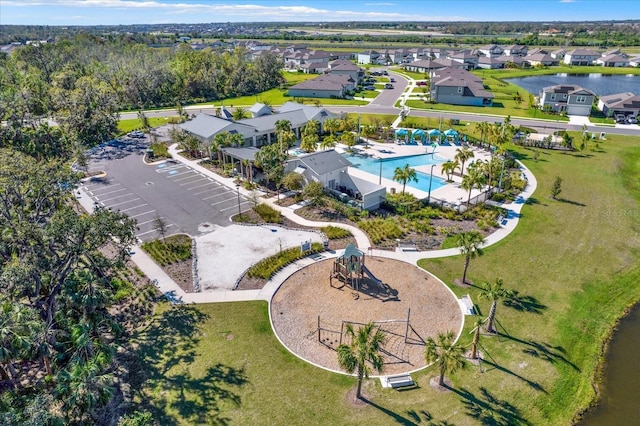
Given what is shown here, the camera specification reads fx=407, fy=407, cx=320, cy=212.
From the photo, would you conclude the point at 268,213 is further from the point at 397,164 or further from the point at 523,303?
the point at 523,303

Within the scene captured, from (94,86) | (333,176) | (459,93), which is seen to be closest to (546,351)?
(333,176)

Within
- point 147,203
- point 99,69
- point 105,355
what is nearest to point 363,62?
point 99,69

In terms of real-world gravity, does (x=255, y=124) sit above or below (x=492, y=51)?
below

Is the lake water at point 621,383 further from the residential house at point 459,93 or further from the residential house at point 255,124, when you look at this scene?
the residential house at point 459,93

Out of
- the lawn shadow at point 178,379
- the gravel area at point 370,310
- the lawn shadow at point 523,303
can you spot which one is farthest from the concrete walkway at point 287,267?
the lawn shadow at point 523,303

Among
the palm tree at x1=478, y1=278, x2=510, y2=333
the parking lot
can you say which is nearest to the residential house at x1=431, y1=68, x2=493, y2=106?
the parking lot

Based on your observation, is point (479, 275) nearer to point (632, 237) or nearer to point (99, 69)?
point (632, 237)
